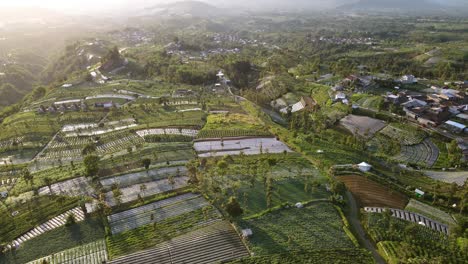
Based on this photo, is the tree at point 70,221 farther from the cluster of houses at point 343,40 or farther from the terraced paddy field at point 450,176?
the cluster of houses at point 343,40

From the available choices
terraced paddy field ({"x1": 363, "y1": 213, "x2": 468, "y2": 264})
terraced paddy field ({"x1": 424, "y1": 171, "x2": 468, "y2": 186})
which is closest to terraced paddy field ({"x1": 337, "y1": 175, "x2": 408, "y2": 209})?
terraced paddy field ({"x1": 363, "y1": 213, "x2": 468, "y2": 264})

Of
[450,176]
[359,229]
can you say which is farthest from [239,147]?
[450,176]

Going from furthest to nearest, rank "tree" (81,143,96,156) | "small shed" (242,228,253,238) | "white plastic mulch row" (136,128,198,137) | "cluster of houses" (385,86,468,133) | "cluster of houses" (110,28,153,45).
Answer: "cluster of houses" (110,28,153,45) < "cluster of houses" (385,86,468,133) < "white plastic mulch row" (136,128,198,137) < "tree" (81,143,96,156) < "small shed" (242,228,253,238)

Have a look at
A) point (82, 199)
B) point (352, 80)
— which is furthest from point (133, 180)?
point (352, 80)

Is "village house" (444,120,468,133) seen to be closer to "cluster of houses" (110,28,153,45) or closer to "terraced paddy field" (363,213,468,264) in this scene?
"terraced paddy field" (363,213,468,264)

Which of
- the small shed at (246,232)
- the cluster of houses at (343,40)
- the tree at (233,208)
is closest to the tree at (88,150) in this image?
the tree at (233,208)

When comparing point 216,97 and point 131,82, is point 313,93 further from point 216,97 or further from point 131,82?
point 131,82
